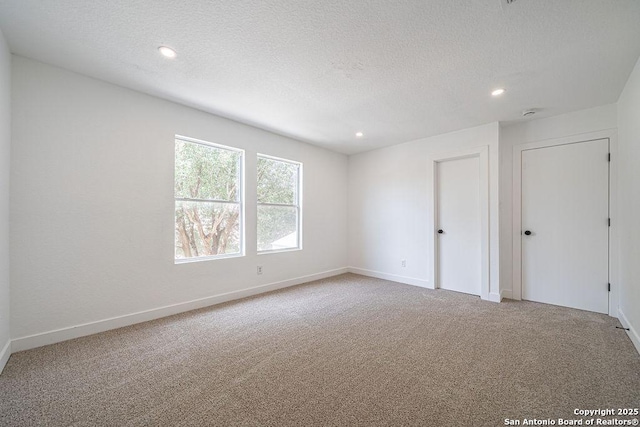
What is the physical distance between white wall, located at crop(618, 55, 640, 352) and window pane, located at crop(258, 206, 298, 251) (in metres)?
4.13

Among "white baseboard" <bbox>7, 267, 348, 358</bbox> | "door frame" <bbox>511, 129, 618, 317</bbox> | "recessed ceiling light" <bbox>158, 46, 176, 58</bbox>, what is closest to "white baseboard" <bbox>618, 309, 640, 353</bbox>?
"door frame" <bbox>511, 129, 618, 317</bbox>

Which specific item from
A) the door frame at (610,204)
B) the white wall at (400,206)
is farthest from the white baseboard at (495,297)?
the door frame at (610,204)

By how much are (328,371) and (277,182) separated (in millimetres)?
3171

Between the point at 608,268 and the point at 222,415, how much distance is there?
176 inches

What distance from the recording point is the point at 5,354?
2.12 meters

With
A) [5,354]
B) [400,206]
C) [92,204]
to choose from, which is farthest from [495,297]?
[5,354]

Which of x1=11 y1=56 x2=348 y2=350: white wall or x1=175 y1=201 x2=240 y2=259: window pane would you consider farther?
x1=175 y1=201 x2=240 y2=259: window pane

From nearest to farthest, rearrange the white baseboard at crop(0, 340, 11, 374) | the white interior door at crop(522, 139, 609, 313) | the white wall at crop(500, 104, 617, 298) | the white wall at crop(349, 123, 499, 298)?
the white baseboard at crop(0, 340, 11, 374) → the white interior door at crop(522, 139, 609, 313) → the white wall at crop(500, 104, 617, 298) → the white wall at crop(349, 123, 499, 298)

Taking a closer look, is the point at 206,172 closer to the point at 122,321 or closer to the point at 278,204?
the point at 278,204

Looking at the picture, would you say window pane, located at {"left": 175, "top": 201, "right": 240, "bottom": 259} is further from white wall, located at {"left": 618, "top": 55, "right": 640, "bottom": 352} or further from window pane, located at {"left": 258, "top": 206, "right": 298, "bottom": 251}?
white wall, located at {"left": 618, "top": 55, "right": 640, "bottom": 352}

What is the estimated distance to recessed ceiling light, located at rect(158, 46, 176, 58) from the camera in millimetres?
2191

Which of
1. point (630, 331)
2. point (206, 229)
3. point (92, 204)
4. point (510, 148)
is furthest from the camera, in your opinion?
point (510, 148)

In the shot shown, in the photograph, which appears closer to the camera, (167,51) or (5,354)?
(5,354)

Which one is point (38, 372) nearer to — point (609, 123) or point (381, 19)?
point (381, 19)
